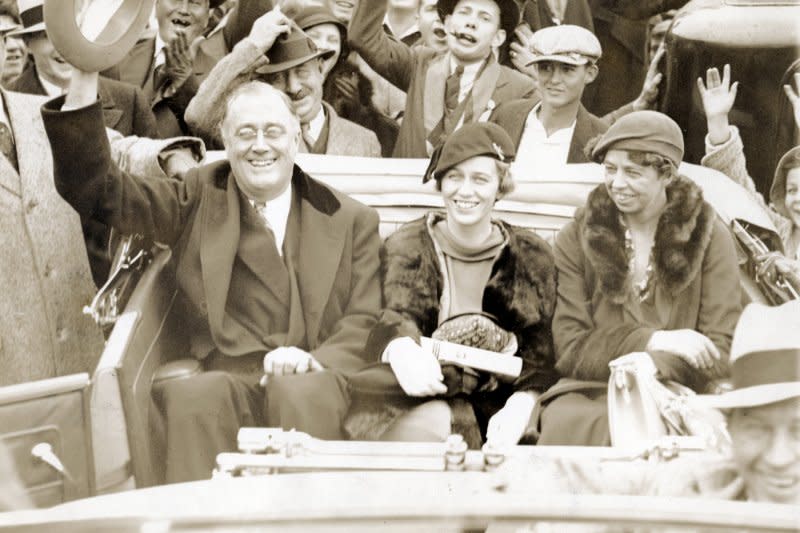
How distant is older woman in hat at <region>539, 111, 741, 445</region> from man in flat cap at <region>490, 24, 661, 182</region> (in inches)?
3.3

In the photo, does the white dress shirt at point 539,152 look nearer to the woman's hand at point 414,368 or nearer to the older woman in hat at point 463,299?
the older woman in hat at point 463,299

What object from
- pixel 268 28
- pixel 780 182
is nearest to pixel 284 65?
pixel 268 28

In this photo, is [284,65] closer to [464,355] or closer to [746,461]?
[464,355]

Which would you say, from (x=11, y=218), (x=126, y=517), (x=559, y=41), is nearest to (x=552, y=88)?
(x=559, y=41)

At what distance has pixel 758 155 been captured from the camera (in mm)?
6000

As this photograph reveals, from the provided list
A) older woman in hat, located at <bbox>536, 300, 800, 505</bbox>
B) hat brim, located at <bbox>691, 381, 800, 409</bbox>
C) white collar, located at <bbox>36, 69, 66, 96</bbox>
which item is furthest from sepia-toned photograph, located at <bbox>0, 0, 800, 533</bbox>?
hat brim, located at <bbox>691, 381, 800, 409</bbox>

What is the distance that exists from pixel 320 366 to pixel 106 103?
4.13ft

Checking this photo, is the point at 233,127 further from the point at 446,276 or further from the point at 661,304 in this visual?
the point at 661,304

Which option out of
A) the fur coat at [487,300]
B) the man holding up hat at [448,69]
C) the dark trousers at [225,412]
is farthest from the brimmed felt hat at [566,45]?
the dark trousers at [225,412]

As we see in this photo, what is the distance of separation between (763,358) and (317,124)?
6.13 ft

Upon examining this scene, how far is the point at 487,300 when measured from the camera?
19.2 feet

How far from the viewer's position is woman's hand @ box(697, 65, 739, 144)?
19.6 ft

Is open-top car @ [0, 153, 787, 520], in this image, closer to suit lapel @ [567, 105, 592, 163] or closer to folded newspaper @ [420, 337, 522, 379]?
suit lapel @ [567, 105, 592, 163]

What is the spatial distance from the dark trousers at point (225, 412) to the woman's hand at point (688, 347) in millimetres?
1194
